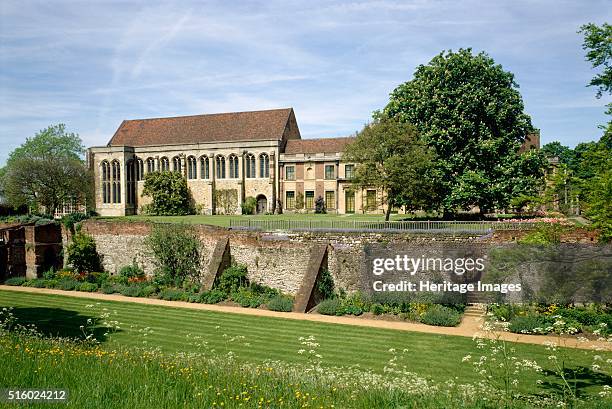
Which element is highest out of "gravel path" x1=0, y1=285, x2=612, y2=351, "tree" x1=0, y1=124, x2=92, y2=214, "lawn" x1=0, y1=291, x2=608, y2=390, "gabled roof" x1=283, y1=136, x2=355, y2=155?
"gabled roof" x1=283, y1=136, x2=355, y2=155

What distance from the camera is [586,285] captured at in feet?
61.6

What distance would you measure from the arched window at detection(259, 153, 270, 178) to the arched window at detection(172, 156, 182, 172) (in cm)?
1000

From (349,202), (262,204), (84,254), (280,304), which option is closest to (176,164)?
(262,204)

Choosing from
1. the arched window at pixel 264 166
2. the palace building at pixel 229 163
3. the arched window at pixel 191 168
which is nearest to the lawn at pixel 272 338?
the palace building at pixel 229 163

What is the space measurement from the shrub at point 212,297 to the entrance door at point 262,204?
1114 inches

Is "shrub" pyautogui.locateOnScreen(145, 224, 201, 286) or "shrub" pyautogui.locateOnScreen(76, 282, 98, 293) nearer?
"shrub" pyautogui.locateOnScreen(76, 282, 98, 293)

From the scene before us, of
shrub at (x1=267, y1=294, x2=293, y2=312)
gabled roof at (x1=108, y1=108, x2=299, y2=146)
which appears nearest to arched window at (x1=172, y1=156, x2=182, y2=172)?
gabled roof at (x1=108, y1=108, x2=299, y2=146)

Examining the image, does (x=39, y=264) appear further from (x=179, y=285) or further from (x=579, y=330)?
(x=579, y=330)

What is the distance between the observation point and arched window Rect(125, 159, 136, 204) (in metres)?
57.9

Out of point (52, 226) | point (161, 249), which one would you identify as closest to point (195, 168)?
point (52, 226)

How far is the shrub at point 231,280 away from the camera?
26.3 meters

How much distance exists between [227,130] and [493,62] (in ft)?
106

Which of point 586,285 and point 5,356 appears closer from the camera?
point 5,356

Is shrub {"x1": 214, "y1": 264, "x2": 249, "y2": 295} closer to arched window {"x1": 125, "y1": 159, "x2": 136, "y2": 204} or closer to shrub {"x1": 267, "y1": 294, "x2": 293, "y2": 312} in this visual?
shrub {"x1": 267, "y1": 294, "x2": 293, "y2": 312}
